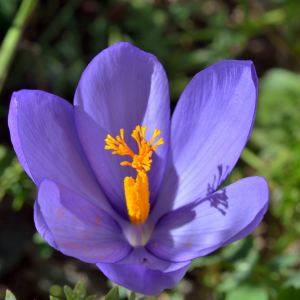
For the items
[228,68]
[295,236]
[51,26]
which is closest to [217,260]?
[295,236]

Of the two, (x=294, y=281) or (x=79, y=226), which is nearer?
Result: (x=79, y=226)

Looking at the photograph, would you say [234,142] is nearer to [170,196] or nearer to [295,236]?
[170,196]

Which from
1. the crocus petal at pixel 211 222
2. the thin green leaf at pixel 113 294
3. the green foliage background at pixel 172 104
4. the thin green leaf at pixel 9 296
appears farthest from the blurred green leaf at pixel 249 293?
the thin green leaf at pixel 9 296

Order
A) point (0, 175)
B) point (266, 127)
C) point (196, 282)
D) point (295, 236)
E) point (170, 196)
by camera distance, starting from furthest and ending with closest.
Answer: point (266, 127) < point (196, 282) < point (295, 236) < point (0, 175) < point (170, 196)

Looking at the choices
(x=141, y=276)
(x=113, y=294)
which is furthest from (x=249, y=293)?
(x=141, y=276)

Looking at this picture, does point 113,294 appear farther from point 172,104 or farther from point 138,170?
point 172,104

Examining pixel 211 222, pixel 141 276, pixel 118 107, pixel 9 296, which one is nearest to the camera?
pixel 141 276
